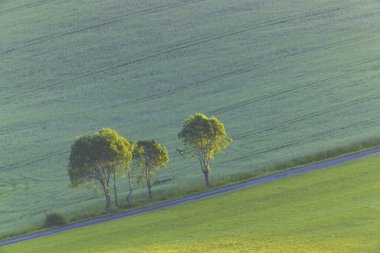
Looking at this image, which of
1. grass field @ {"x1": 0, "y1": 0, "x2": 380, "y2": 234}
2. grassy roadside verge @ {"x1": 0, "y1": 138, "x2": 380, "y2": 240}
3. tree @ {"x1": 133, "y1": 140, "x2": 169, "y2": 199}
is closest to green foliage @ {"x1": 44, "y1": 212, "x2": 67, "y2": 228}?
grassy roadside verge @ {"x1": 0, "y1": 138, "x2": 380, "y2": 240}

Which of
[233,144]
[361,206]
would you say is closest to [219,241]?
[361,206]

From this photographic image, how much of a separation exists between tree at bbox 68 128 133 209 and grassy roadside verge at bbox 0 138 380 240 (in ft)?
7.57

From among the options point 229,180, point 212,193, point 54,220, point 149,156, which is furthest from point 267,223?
point 149,156

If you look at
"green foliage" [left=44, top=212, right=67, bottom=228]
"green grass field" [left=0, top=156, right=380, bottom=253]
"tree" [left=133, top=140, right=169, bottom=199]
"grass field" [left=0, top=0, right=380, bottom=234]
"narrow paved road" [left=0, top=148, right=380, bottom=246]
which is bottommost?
"green grass field" [left=0, top=156, right=380, bottom=253]

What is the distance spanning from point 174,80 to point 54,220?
3953cm

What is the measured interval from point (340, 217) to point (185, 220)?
13010 mm

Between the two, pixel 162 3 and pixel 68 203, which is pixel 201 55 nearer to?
pixel 162 3

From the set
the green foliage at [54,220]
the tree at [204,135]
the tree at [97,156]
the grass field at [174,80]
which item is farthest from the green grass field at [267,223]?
the grass field at [174,80]

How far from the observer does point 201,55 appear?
108 metres

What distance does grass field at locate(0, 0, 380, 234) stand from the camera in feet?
264

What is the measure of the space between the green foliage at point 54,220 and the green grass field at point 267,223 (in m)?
4.44

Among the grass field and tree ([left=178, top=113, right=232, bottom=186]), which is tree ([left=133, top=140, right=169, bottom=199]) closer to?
the grass field

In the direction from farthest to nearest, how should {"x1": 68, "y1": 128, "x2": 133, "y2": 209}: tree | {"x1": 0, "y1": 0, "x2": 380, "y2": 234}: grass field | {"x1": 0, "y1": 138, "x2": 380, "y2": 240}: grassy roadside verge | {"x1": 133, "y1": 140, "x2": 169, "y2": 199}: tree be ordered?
1. {"x1": 0, "y1": 0, "x2": 380, "y2": 234}: grass field
2. {"x1": 133, "y1": 140, "x2": 169, "y2": 199}: tree
3. {"x1": 68, "y1": 128, "x2": 133, "y2": 209}: tree
4. {"x1": 0, "y1": 138, "x2": 380, "y2": 240}: grassy roadside verge

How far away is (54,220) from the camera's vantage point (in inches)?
2606
